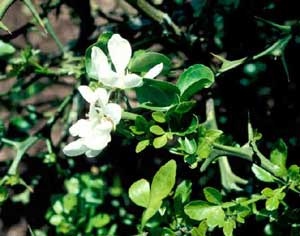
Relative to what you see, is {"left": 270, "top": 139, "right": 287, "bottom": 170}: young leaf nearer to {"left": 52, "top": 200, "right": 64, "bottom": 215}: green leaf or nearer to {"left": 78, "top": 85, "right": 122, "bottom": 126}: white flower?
{"left": 78, "top": 85, "right": 122, "bottom": 126}: white flower

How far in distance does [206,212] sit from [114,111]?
1.05ft

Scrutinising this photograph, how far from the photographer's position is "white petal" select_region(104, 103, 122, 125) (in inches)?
32.5

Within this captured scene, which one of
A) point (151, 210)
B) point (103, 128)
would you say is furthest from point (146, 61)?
point (151, 210)

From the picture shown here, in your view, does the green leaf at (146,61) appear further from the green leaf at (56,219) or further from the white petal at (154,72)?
the green leaf at (56,219)

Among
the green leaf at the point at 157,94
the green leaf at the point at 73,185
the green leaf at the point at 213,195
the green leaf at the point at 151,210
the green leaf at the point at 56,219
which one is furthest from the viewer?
the green leaf at the point at 73,185

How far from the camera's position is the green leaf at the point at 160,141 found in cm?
93

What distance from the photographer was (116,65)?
0.87 metres

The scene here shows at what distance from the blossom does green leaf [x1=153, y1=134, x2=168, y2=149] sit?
10 cm

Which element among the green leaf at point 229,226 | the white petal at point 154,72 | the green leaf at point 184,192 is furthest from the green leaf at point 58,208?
the white petal at point 154,72

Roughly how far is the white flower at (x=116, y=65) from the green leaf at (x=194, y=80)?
0.07m

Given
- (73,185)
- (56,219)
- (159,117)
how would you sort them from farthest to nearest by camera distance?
1. (73,185)
2. (56,219)
3. (159,117)

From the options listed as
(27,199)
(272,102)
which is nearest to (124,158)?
(27,199)

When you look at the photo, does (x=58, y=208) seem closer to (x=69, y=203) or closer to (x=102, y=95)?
(x=69, y=203)

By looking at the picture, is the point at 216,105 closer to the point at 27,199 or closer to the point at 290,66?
the point at 290,66
